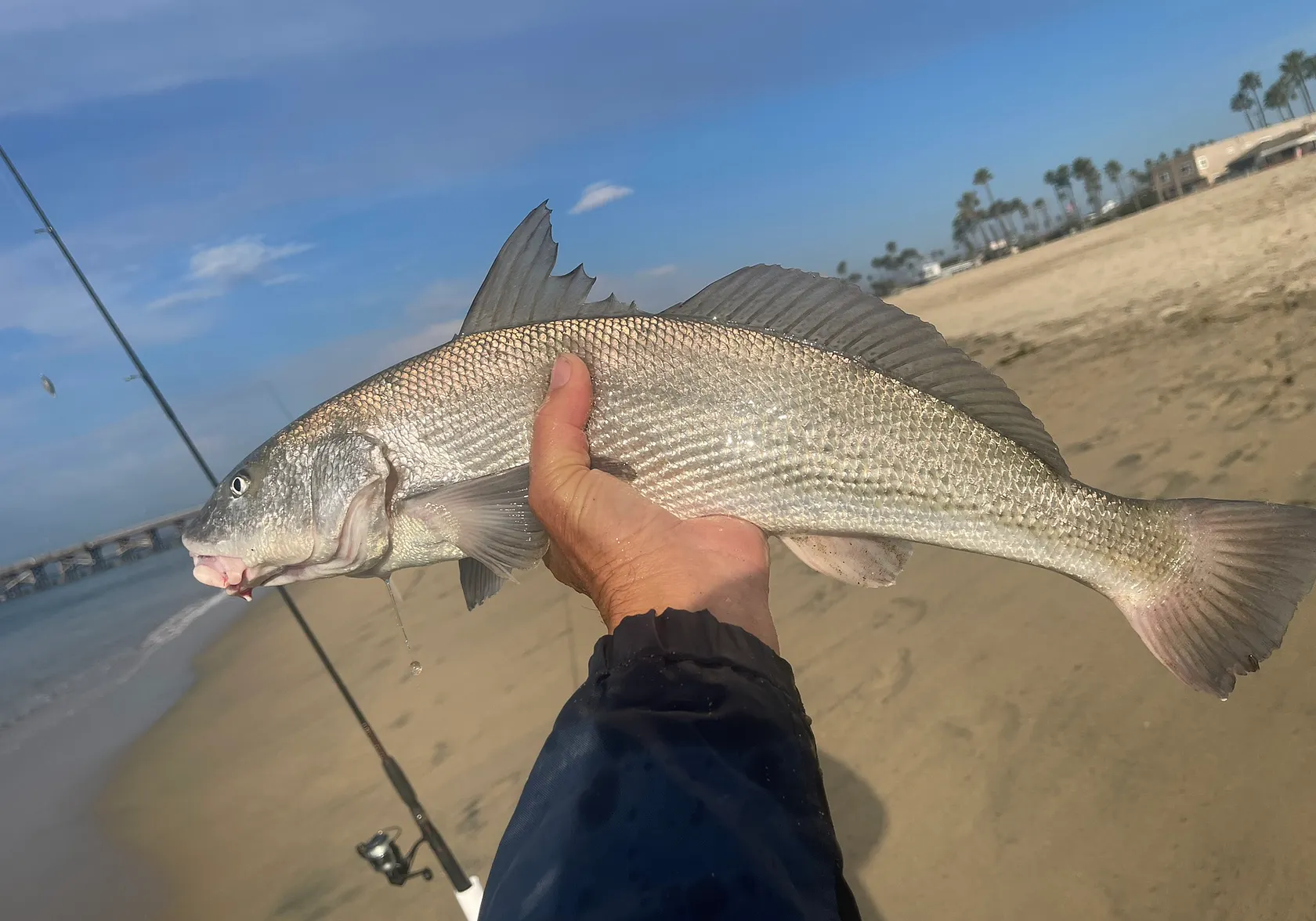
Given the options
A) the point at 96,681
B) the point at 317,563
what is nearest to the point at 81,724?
the point at 96,681

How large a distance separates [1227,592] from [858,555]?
1219mm

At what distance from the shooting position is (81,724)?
10.4 meters

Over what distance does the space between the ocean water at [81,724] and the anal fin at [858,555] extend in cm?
617

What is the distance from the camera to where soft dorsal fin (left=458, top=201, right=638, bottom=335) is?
10.4 ft

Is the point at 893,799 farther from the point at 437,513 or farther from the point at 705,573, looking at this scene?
the point at 437,513

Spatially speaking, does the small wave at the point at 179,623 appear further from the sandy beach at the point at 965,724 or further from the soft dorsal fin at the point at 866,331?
the soft dorsal fin at the point at 866,331

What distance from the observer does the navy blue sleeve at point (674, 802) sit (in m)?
1.17

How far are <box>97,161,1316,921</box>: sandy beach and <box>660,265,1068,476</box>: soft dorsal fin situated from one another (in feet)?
5.88

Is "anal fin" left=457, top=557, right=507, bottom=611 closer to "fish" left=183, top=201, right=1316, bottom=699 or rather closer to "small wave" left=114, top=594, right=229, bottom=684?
"fish" left=183, top=201, right=1316, bottom=699

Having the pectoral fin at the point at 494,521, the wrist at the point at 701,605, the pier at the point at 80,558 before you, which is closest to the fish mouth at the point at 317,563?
the pectoral fin at the point at 494,521

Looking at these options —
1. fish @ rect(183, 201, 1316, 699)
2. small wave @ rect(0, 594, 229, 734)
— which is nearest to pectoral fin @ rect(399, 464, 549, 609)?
fish @ rect(183, 201, 1316, 699)

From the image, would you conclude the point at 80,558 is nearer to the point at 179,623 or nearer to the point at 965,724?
the point at 179,623

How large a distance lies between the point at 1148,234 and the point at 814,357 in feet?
87.3

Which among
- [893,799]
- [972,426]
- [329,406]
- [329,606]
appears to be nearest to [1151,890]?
[893,799]
